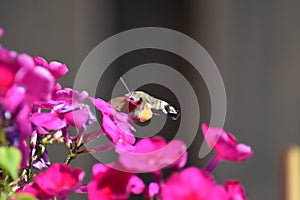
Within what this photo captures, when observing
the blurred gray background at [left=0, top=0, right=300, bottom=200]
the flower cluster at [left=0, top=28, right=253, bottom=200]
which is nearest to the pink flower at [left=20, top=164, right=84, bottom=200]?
the flower cluster at [left=0, top=28, right=253, bottom=200]

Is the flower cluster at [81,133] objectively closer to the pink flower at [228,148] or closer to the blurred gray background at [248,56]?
the pink flower at [228,148]

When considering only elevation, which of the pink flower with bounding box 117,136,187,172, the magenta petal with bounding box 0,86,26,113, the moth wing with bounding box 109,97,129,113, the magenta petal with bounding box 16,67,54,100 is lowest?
the moth wing with bounding box 109,97,129,113

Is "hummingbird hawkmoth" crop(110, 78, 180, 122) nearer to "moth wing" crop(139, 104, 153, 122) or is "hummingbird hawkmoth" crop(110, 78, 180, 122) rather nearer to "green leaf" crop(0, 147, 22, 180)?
"moth wing" crop(139, 104, 153, 122)

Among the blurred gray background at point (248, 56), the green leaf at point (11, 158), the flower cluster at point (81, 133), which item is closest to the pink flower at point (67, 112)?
the flower cluster at point (81, 133)

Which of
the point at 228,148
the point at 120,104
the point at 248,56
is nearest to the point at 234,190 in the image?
the point at 228,148

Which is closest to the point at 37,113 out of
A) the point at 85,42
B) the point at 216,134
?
the point at 216,134

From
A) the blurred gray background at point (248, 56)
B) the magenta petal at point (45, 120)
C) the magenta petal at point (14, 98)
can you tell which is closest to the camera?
the magenta petal at point (14, 98)
